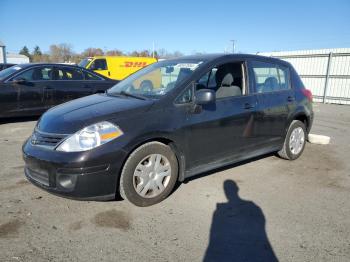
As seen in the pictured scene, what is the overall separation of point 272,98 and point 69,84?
5912mm

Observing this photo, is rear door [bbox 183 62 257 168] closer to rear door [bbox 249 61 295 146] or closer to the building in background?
rear door [bbox 249 61 295 146]

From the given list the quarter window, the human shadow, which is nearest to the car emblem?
the human shadow

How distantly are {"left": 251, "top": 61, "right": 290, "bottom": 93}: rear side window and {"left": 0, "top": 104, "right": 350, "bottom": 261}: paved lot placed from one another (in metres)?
1.33

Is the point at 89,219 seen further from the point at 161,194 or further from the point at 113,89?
the point at 113,89

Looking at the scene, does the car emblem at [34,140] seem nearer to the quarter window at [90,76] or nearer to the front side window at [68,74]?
the front side window at [68,74]

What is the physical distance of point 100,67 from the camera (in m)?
16.3

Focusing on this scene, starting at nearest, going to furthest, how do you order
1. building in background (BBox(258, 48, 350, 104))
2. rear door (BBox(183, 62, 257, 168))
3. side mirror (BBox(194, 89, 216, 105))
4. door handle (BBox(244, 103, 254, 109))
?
1. side mirror (BBox(194, 89, 216, 105))
2. rear door (BBox(183, 62, 257, 168))
3. door handle (BBox(244, 103, 254, 109))
4. building in background (BBox(258, 48, 350, 104))

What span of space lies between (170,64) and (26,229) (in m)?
2.78

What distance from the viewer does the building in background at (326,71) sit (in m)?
15.1

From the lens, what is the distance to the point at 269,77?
15.9 ft

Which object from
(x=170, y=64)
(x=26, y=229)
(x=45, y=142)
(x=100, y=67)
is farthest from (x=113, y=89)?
(x=100, y=67)

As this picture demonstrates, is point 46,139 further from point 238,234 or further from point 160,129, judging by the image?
point 238,234

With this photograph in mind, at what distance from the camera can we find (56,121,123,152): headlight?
9.86ft

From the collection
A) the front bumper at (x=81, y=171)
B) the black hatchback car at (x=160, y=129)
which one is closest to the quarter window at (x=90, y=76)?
the black hatchback car at (x=160, y=129)
